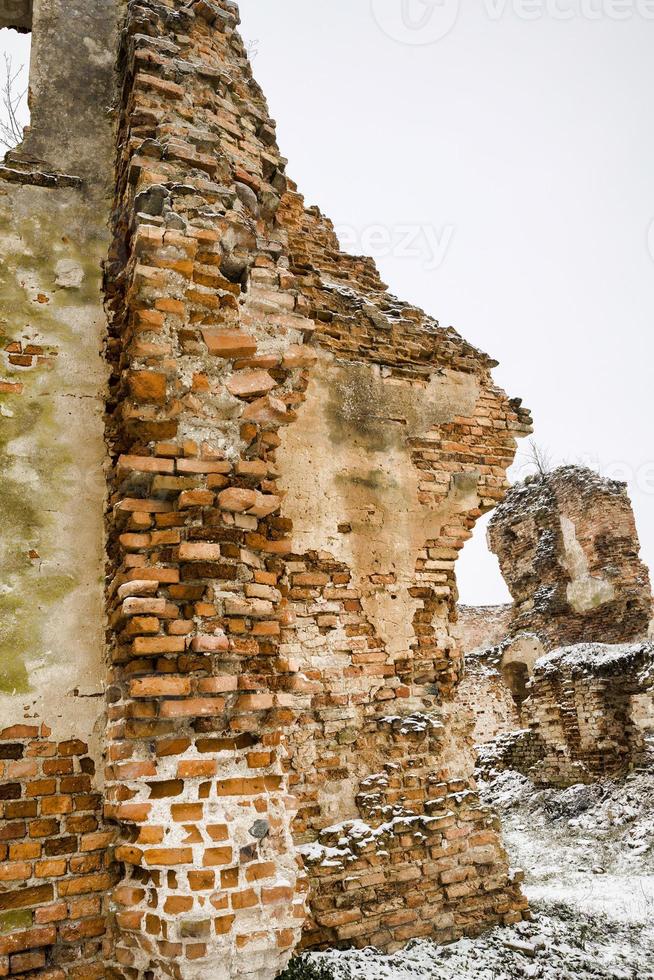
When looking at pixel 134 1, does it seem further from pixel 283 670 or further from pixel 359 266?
pixel 283 670

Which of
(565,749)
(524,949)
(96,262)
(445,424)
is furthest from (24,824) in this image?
(565,749)

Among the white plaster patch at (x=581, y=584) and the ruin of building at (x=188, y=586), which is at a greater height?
the white plaster patch at (x=581, y=584)

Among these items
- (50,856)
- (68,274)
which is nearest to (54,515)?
(68,274)

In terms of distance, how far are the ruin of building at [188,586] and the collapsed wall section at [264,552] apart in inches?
0.6

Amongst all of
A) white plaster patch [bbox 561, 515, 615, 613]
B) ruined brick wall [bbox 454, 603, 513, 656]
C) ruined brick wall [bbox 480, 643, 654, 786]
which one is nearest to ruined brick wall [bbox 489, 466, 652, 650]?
white plaster patch [bbox 561, 515, 615, 613]

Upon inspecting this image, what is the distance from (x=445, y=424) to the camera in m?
5.54

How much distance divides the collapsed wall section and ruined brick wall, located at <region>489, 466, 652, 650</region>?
829 cm

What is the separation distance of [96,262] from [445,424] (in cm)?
304

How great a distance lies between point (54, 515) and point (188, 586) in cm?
76

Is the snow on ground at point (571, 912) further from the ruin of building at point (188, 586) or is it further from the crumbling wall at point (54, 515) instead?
the crumbling wall at point (54, 515)

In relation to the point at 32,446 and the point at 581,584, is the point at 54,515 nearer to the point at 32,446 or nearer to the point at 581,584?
the point at 32,446

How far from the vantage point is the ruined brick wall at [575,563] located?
12.9 metres

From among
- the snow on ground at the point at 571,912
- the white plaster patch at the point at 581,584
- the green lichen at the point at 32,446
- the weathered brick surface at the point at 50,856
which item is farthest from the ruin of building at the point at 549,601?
the green lichen at the point at 32,446

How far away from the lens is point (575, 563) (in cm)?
1339
